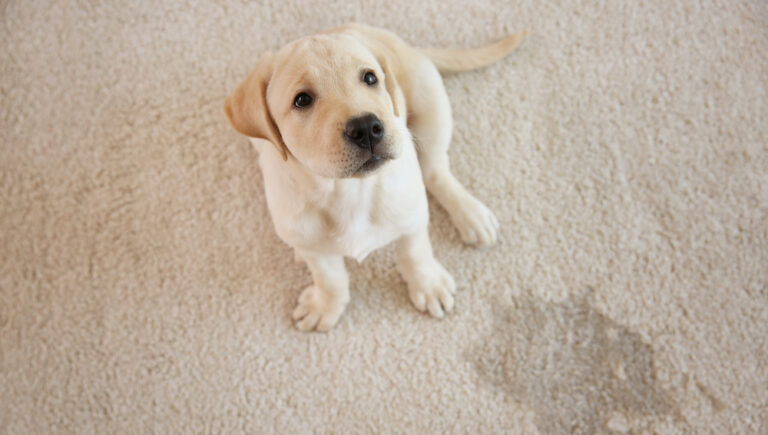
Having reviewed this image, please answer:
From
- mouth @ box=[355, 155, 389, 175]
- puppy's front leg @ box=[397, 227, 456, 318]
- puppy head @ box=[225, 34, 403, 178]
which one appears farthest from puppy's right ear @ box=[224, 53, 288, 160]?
puppy's front leg @ box=[397, 227, 456, 318]

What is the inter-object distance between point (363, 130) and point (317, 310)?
3.22 ft

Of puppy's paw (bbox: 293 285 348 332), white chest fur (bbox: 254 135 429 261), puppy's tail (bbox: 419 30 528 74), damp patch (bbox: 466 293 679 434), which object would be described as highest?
puppy's tail (bbox: 419 30 528 74)

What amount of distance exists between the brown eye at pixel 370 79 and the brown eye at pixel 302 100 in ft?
0.50

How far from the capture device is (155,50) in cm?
242

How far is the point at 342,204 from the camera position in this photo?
148 cm

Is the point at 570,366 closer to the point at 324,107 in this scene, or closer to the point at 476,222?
the point at 476,222

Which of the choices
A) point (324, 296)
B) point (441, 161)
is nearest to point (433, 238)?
point (441, 161)

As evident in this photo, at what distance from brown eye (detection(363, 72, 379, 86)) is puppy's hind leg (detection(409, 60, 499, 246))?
0.41m

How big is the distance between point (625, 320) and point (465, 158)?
87 cm

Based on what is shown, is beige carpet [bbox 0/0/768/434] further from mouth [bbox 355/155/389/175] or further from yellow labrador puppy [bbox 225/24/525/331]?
mouth [bbox 355/155/389/175]

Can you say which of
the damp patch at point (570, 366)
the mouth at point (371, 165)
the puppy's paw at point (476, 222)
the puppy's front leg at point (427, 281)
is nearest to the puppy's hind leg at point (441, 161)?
the puppy's paw at point (476, 222)

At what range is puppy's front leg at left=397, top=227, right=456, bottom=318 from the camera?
1912 mm

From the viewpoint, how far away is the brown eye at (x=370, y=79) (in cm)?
134

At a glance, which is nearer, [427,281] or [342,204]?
[342,204]
